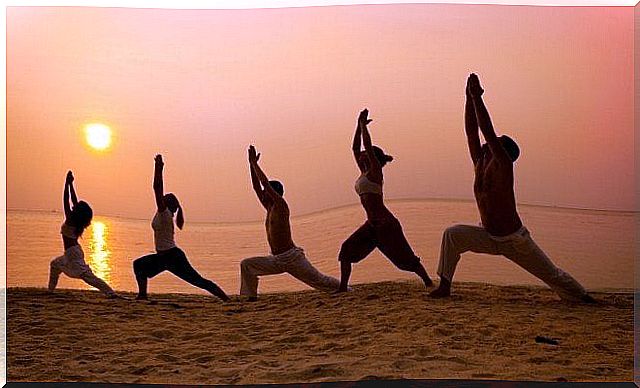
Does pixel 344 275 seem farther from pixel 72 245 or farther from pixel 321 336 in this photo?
pixel 72 245

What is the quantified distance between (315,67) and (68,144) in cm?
161

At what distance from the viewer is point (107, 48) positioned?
6.43 meters

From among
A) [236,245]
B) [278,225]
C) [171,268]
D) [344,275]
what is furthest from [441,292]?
[171,268]

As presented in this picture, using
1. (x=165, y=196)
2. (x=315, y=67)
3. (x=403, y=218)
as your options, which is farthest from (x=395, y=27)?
(x=165, y=196)

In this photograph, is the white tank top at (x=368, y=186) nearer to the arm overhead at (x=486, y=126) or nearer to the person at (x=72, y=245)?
the arm overhead at (x=486, y=126)

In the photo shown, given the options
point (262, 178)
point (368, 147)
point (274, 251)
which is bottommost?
point (274, 251)

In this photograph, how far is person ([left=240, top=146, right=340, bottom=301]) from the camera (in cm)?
638

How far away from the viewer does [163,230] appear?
6.41 meters

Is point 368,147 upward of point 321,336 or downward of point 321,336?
upward

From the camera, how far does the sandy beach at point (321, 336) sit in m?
5.99

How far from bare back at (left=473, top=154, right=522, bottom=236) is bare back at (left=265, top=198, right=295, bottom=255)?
3.93 feet

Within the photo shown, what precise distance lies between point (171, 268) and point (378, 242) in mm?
1294

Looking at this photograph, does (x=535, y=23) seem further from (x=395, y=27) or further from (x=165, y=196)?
(x=165, y=196)

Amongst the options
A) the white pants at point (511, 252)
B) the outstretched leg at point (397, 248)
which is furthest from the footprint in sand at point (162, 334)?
the white pants at point (511, 252)
